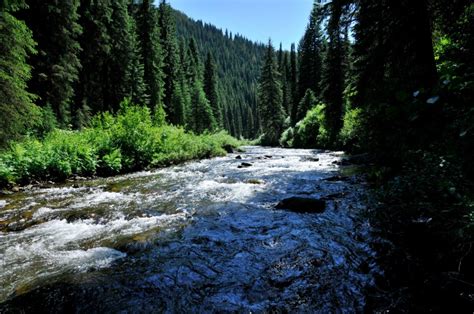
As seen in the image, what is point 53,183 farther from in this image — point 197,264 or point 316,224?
point 316,224

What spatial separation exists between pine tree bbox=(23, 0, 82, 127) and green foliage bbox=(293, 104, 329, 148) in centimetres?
2282

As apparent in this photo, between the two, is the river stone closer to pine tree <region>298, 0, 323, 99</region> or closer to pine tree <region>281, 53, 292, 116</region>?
pine tree <region>298, 0, 323, 99</region>

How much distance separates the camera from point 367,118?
5699mm

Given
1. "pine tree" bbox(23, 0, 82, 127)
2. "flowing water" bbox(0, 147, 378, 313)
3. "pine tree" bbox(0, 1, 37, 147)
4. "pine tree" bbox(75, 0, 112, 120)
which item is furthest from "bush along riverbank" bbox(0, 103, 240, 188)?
"pine tree" bbox(75, 0, 112, 120)

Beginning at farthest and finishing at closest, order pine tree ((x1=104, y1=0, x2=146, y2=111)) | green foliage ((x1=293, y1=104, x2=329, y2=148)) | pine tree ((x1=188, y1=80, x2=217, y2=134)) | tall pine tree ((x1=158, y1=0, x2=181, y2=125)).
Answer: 1. pine tree ((x1=188, y1=80, x2=217, y2=134))
2. tall pine tree ((x1=158, y1=0, x2=181, y2=125))
3. pine tree ((x1=104, y1=0, x2=146, y2=111))
4. green foliage ((x1=293, y1=104, x2=329, y2=148))

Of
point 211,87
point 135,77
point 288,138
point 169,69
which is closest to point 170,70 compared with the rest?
point 169,69

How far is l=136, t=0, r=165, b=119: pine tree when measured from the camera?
3447 centimetres

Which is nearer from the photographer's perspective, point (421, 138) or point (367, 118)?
point (421, 138)

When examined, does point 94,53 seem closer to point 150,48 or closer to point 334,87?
point 150,48

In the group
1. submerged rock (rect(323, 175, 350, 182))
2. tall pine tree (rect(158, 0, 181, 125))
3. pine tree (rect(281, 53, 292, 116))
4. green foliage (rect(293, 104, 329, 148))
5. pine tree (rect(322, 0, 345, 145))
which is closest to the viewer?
submerged rock (rect(323, 175, 350, 182))

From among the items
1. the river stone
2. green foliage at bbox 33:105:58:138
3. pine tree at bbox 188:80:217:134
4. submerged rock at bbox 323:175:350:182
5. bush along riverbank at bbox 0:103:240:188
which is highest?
pine tree at bbox 188:80:217:134

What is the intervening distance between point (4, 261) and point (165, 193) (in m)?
4.76

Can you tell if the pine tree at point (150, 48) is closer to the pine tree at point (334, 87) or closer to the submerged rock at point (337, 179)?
the pine tree at point (334, 87)

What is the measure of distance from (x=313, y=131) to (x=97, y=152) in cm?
2437
